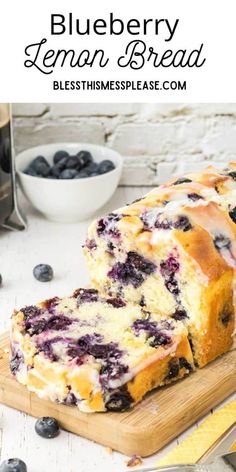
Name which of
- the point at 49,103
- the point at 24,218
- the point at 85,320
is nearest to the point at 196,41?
the point at 49,103

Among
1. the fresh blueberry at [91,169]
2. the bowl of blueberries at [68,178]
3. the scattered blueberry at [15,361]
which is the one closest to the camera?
the scattered blueberry at [15,361]

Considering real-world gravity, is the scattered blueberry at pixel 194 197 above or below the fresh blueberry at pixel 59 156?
above

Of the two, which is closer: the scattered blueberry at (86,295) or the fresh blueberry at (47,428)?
the fresh blueberry at (47,428)

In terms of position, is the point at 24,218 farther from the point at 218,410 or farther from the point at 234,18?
the point at 218,410

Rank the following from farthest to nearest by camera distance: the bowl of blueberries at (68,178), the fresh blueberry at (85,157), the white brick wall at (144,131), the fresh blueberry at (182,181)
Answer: the white brick wall at (144,131), the fresh blueberry at (85,157), the bowl of blueberries at (68,178), the fresh blueberry at (182,181)

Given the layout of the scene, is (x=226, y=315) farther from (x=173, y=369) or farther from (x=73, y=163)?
(x=73, y=163)

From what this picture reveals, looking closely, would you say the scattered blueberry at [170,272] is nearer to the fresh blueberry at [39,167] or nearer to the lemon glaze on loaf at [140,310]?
the lemon glaze on loaf at [140,310]

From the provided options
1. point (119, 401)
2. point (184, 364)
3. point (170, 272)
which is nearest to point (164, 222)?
point (170, 272)

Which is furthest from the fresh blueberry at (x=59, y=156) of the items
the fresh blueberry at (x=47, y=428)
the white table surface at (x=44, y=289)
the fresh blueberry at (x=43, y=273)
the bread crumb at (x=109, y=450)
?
the bread crumb at (x=109, y=450)
